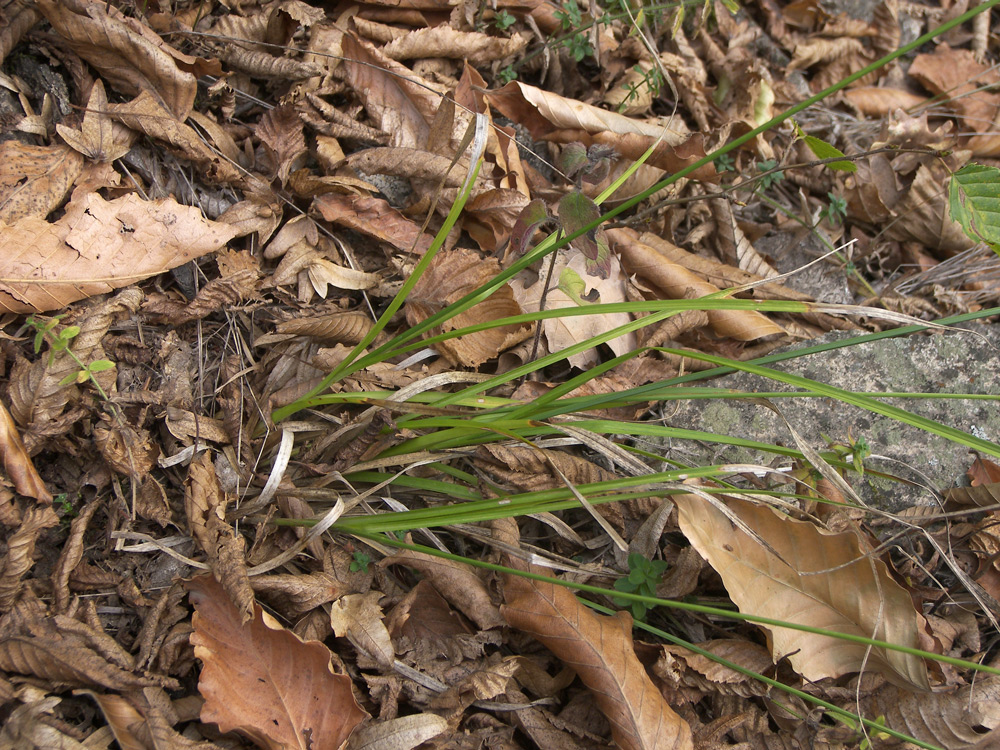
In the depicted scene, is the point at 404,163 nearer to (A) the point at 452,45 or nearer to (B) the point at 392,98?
(B) the point at 392,98

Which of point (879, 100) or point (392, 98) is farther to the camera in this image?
point (879, 100)

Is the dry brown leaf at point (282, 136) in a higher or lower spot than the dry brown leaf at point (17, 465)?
higher

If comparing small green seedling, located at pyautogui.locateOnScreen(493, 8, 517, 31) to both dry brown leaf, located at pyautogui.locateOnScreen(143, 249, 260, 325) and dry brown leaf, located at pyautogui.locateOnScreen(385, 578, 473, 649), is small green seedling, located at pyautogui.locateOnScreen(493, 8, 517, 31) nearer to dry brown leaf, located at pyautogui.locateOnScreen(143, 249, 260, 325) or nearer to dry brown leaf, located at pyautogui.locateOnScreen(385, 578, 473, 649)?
dry brown leaf, located at pyautogui.locateOnScreen(143, 249, 260, 325)

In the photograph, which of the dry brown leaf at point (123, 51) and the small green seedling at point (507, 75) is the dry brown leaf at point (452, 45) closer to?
the small green seedling at point (507, 75)

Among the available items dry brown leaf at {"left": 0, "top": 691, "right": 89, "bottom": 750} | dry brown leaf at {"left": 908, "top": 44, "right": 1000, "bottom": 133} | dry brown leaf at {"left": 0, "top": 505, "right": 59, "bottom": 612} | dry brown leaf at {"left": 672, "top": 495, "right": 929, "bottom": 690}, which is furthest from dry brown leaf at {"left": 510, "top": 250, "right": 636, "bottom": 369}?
dry brown leaf at {"left": 908, "top": 44, "right": 1000, "bottom": 133}

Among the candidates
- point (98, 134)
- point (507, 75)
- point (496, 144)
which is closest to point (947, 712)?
point (496, 144)

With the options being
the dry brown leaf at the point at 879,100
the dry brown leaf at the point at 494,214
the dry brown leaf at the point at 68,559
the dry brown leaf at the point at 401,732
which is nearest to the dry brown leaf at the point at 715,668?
the dry brown leaf at the point at 401,732
